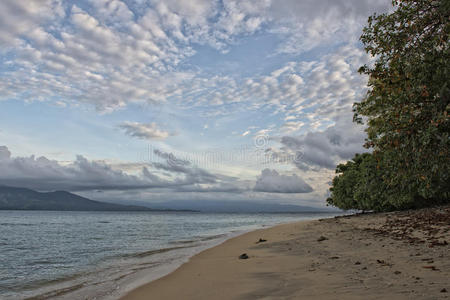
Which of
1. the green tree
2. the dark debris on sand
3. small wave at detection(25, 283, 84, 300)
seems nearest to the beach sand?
the dark debris on sand

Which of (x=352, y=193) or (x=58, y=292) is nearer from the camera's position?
(x=58, y=292)

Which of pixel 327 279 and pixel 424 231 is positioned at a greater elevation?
pixel 424 231

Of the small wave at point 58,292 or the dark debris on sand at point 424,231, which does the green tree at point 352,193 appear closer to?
the dark debris on sand at point 424,231

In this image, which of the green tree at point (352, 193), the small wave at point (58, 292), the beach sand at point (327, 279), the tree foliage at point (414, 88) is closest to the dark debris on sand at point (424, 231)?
the beach sand at point (327, 279)

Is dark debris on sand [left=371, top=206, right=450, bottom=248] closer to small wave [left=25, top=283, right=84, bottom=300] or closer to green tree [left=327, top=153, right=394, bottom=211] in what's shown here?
small wave [left=25, top=283, right=84, bottom=300]

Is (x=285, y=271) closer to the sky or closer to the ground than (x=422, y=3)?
closer to the ground

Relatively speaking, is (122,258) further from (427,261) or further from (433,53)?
(433,53)

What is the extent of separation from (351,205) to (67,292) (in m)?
60.0

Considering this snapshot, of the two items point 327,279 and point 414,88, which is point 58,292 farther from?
point 414,88

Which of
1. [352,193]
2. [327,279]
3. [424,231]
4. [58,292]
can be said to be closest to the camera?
[327,279]

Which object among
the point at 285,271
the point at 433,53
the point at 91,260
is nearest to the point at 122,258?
the point at 91,260

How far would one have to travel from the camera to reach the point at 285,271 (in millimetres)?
10922

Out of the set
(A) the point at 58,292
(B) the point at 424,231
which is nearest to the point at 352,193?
(B) the point at 424,231

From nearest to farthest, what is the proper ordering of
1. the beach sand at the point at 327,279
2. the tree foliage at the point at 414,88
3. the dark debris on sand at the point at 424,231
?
the beach sand at the point at 327,279
the tree foliage at the point at 414,88
the dark debris on sand at the point at 424,231
